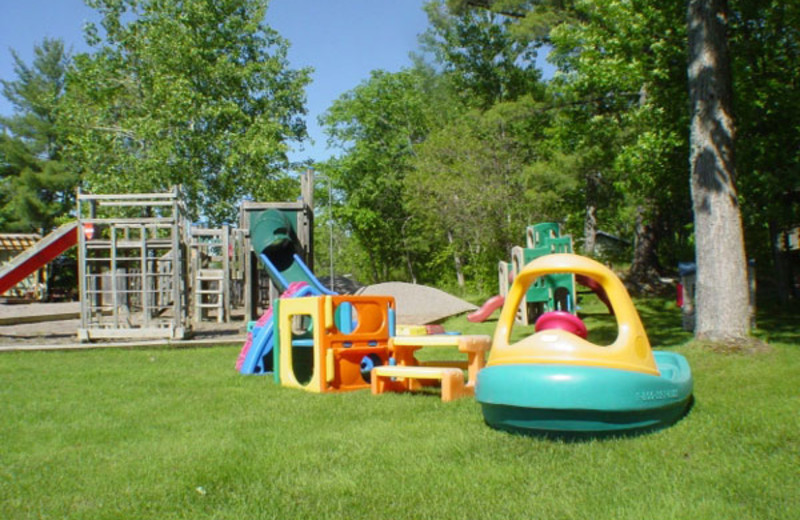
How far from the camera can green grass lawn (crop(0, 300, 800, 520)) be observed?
3469 mm

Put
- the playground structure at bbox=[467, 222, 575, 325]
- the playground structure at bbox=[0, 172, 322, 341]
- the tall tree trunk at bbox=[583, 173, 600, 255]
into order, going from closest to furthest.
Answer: the playground structure at bbox=[0, 172, 322, 341] → the playground structure at bbox=[467, 222, 575, 325] → the tall tree trunk at bbox=[583, 173, 600, 255]

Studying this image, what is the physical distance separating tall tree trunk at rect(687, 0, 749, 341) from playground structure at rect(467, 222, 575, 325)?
16.7ft

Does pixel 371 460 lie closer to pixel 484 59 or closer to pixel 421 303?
pixel 421 303

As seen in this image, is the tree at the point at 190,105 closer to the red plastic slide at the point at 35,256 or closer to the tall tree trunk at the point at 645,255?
the red plastic slide at the point at 35,256

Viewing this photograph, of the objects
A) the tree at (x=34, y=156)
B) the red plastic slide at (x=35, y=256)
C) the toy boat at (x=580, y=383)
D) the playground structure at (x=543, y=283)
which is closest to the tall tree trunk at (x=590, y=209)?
the playground structure at (x=543, y=283)

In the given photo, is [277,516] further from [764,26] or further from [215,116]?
[215,116]

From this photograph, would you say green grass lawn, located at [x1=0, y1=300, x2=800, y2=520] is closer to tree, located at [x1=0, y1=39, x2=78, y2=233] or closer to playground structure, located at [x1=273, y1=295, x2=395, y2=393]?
playground structure, located at [x1=273, y1=295, x2=395, y2=393]

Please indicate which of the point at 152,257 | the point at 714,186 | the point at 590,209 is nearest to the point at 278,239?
the point at 152,257

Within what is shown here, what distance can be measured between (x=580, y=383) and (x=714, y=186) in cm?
561

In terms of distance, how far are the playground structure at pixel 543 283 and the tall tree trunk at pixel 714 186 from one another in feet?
16.7

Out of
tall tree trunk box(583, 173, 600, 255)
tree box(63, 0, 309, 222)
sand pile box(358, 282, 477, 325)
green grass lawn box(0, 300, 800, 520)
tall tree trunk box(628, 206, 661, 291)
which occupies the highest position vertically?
tree box(63, 0, 309, 222)

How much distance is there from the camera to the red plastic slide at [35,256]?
15.2 m

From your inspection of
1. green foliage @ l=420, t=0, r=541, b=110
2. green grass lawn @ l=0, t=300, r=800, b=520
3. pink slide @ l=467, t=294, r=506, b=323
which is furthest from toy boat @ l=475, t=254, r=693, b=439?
green foliage @ l=420, t=0, r=541, b=110

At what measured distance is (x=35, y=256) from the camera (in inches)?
610
